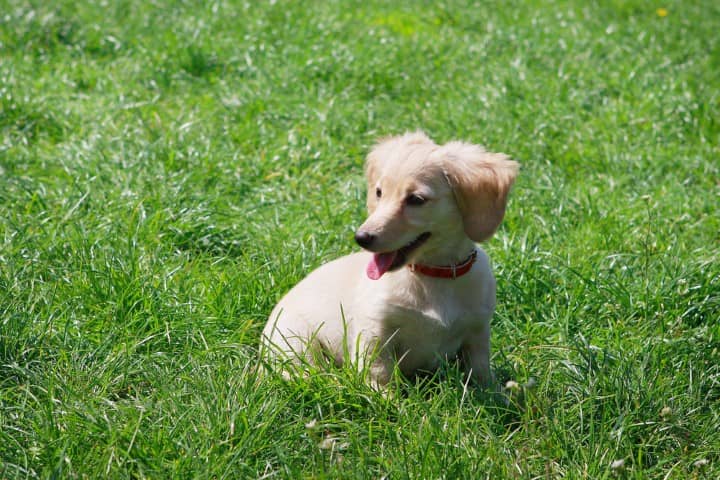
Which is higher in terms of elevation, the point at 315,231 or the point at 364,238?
the point at 364,238

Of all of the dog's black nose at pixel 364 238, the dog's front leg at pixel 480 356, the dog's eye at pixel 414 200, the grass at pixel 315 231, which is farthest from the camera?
the dog's front leg at pixel 480 356

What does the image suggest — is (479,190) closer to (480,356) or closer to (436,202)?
(436,202)

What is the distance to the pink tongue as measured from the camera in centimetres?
247

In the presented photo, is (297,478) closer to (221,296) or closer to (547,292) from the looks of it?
(221,296)

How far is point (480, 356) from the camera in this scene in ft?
8.67

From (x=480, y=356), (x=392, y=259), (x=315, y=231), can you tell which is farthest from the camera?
(x=315, y=231)

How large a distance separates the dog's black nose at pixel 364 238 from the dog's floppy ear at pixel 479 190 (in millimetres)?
316

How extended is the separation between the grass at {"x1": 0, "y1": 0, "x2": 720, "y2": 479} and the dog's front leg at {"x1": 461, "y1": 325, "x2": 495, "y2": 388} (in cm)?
13

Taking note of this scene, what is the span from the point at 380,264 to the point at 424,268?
6.2 inches

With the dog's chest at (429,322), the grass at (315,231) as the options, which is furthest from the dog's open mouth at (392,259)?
the grass at (315,231)

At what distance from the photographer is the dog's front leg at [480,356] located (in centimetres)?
263

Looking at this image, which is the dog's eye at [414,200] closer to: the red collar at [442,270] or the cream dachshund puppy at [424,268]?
the cream dachshund puppy at [424,268]

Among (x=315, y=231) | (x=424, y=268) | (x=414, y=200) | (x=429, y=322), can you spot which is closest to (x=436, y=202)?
(x=414, y=200)

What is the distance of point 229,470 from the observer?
6.81 feet
